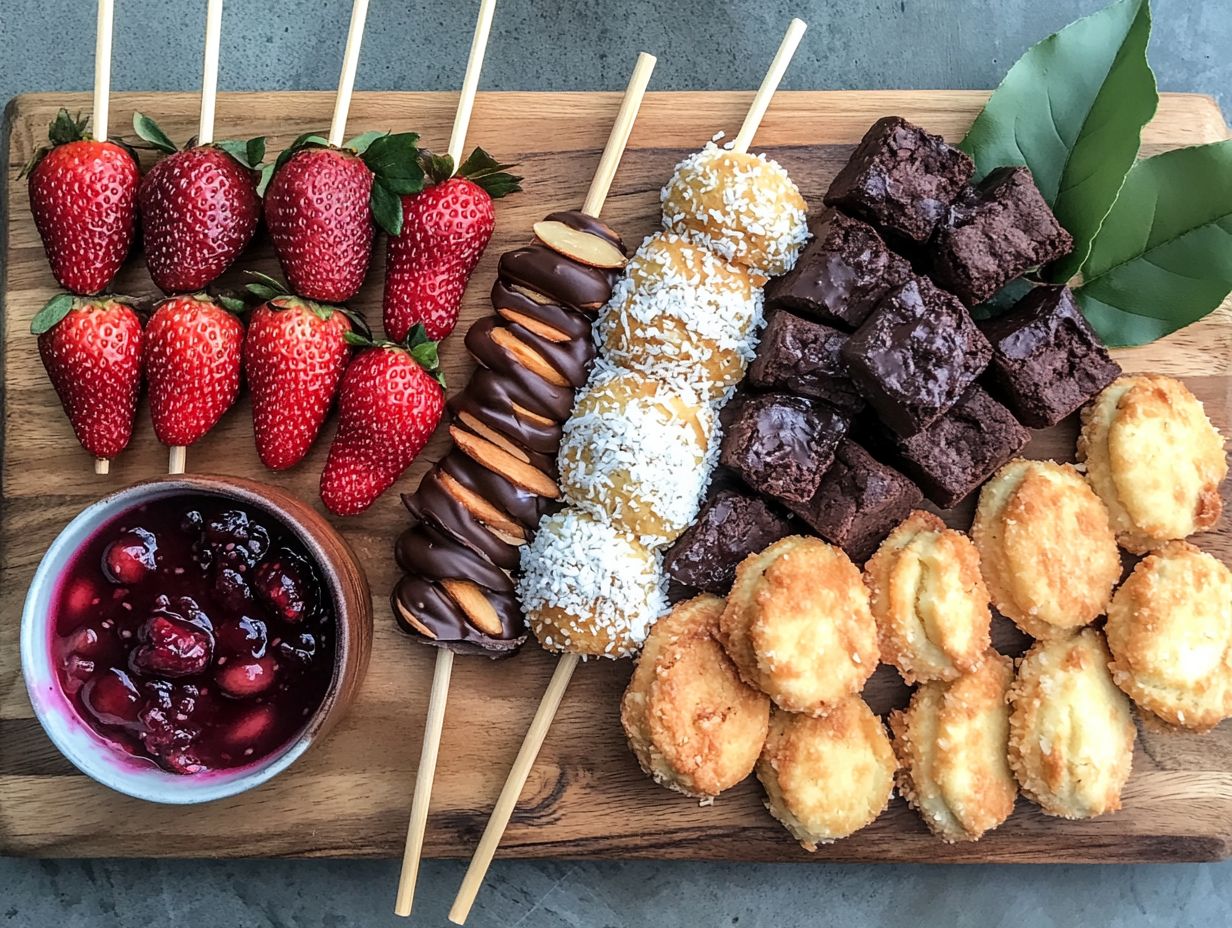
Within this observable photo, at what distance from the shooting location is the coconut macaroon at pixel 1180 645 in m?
2.39

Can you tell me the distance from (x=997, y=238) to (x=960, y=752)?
127cm

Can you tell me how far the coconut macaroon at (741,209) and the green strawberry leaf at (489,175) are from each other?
42 cm

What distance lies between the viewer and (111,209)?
238cm

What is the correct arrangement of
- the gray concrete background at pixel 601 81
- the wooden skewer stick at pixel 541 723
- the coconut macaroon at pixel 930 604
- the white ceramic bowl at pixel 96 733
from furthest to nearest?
the gray concrete background at pixel 601 81 → the wooden skewer stick at pixel 541 723 → the coconut macaroon at pixel 930 604 → the white ceramic bowl at pixel 96 733

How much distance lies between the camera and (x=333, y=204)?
2.33 m

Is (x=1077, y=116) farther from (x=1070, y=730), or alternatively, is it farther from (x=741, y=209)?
(x=1070, y=730)

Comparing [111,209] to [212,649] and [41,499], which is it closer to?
[41,499]

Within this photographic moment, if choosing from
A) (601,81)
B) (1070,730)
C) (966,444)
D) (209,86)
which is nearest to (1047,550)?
(966,444)

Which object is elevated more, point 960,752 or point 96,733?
point 960,752

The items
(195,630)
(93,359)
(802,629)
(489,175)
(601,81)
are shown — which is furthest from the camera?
(601,81)

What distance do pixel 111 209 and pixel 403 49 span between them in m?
0.99

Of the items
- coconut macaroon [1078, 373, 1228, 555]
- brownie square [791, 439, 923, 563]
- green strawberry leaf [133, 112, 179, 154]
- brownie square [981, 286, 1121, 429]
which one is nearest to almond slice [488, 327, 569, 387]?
brownie square [791, 439, 923, 563]

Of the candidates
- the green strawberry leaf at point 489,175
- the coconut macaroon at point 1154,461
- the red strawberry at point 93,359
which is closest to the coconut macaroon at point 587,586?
the green strawberry leaf at point 489,175

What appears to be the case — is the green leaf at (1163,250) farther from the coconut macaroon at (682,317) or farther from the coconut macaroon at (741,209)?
the coconut macaroon at (682,317)
